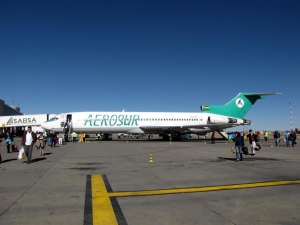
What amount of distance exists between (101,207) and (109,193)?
51.1 inches

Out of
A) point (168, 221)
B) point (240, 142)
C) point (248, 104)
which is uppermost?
point (248, 104)

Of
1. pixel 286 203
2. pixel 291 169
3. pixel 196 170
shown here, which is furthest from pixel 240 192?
pixel 291 169

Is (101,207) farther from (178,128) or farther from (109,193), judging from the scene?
(178,128)

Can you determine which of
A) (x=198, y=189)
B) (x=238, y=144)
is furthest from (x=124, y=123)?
(x=198, y=189)

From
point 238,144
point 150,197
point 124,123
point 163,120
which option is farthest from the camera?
point 163,120

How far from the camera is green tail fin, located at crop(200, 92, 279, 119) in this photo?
40.6 meters

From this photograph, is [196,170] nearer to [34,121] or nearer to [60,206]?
[60,206]

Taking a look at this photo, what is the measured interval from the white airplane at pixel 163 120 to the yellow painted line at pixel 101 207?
89.4ft

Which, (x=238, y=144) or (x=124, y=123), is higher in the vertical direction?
(x=124, y=123)

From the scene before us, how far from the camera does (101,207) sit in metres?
5.54

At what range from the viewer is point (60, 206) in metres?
5.63

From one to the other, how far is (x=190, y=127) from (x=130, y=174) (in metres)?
26.2

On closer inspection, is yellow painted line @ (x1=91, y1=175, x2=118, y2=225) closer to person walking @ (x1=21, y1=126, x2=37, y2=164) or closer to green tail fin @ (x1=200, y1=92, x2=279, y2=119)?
person walking @ (x1=21, y1=126, x2=37, y2=164)

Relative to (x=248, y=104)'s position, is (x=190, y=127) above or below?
below
